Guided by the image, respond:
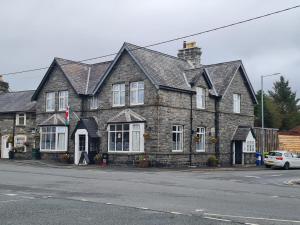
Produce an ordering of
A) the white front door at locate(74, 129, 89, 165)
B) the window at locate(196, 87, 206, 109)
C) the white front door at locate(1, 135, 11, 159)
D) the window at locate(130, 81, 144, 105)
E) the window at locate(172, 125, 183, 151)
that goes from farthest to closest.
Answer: the white front door at locate(1, 135, 11, 159) → the white front door at locate(74, 129, 89, 165) → the window at locate(196, 87, 206, 109) → the window at locate(172, 125, 183, 151) → the window at locate(130, 81, 144, 105)

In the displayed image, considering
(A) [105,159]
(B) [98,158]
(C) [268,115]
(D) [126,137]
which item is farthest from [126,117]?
(C) [268,115]

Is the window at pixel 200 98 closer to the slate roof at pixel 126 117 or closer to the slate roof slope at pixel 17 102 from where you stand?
the slate roof at pixel 126 117

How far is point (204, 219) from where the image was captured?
9.55 m

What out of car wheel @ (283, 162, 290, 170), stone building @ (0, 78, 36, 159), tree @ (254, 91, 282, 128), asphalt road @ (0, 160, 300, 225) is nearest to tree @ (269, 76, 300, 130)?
tree @ (254, 91, 282, 128)

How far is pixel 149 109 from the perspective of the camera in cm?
3188

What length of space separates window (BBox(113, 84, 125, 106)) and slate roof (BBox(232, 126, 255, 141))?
35.0 feet

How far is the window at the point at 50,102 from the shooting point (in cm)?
3912

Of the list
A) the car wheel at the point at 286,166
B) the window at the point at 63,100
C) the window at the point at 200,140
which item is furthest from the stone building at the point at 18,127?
the car wheel at the point at 286,166

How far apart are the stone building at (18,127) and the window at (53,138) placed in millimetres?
2840

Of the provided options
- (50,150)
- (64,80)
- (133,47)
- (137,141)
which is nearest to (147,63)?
(133,47)

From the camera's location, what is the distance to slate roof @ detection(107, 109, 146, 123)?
32281 mm

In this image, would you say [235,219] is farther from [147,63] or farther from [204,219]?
[147,63]

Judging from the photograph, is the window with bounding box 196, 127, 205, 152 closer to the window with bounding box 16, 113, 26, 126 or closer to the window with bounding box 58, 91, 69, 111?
the window with bounding box 58, 91, 69, 111

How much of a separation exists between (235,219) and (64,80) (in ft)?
99.6
